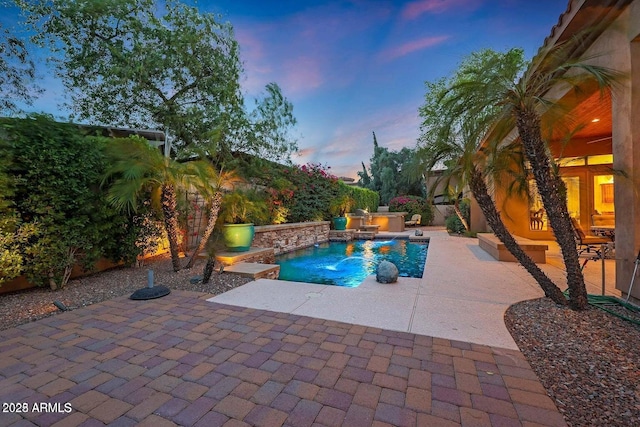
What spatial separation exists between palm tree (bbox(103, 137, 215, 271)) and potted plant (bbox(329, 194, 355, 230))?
816 cm

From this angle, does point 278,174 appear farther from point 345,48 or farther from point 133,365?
point 133,365

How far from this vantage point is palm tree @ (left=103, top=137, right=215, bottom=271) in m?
4.52

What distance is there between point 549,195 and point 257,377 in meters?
3.72

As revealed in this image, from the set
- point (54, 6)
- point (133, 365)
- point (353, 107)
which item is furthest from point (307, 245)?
point (54, 6)

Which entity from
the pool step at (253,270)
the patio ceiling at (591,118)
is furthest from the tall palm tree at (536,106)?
the pool step at (253,270)

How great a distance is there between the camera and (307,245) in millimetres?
11039

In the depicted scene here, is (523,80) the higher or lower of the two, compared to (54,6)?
lower

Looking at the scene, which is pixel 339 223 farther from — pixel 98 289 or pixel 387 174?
pixel 387 174

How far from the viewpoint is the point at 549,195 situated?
3.20 meters

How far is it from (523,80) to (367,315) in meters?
3.27

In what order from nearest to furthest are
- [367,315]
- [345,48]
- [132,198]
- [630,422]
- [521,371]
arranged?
[630,422]
[521,371]
[367,315]
[132,198]
[345,48]

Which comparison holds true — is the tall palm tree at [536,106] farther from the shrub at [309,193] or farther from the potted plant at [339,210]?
the potted plant at [339,210]

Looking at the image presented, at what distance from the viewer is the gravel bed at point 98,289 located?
350cm

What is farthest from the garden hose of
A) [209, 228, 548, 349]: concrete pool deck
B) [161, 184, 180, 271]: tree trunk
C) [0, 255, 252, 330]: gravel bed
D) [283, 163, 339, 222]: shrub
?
[283, 163, 339, 222]: shrub
